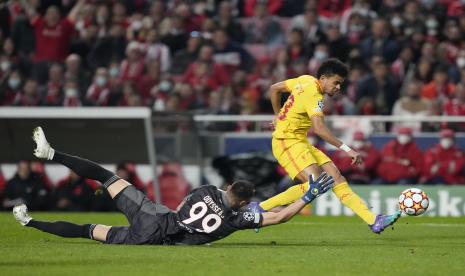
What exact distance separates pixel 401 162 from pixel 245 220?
8867 mm

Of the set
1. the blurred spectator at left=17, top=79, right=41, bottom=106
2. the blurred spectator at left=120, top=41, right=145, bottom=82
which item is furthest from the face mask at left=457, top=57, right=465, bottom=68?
the blurred spectator at left=17, top=79, right=41, bottom=106

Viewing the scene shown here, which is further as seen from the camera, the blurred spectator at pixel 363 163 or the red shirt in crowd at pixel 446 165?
the blurred spectator at pixel 363 163

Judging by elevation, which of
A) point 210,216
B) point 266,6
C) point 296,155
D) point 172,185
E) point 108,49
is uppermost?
point 266,6

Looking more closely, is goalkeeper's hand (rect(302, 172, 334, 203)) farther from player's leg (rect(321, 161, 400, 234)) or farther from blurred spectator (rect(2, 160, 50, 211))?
blurred spectator (rect(2, 160, 50, 211))

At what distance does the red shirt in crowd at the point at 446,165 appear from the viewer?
18.6 metres

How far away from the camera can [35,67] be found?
22.3 m

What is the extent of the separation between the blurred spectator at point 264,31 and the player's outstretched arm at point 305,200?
39.4ft

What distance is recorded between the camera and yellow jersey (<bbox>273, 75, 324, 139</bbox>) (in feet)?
38.6

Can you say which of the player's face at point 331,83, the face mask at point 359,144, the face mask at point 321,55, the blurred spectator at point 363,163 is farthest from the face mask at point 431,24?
the player's face at point 331,83

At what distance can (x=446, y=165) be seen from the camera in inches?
734

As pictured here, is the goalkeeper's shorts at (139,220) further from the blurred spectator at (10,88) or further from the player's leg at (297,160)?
the blurred spectator at (10,88)

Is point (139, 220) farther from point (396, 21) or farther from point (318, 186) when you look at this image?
point (396, 21)

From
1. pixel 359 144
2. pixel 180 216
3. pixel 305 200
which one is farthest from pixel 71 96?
pixel 305 200

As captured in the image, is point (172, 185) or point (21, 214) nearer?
point (21, 214)
